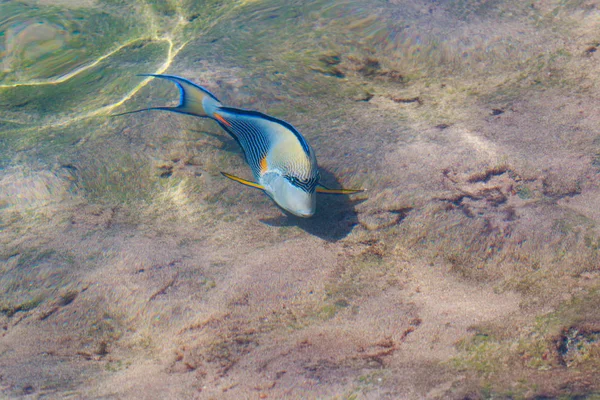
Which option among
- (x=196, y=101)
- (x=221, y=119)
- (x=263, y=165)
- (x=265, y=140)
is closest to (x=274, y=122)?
(x=265, y=140)

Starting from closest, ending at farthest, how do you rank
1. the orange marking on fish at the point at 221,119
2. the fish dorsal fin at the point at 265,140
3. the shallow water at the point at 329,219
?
the shallow water at the point at 329,219 < the fish dorsal fin at the point at 265,140 < the orange marking on fish at the point at 221,119

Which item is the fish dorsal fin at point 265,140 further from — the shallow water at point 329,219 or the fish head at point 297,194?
the shallow water at point 329,219

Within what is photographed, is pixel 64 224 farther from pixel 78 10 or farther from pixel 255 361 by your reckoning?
pixel 78 10

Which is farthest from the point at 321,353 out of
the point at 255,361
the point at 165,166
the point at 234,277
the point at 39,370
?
the point at 165,166

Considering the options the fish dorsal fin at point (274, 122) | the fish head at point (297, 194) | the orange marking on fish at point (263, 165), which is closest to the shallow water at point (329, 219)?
the fish head at point (297, 194)

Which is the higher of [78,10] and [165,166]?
[78,10]

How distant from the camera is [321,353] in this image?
1828mm

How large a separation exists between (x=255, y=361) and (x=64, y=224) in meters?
1.72

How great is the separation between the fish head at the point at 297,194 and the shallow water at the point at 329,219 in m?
0.23

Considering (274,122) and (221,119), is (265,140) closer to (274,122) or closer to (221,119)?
(274,122)

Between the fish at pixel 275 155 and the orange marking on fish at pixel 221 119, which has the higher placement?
the orange marking on fish at pixel 221 119

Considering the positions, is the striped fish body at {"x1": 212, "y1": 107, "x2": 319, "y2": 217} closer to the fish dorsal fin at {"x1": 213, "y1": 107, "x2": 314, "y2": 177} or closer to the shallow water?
the fish dorsal fin at {"x1": 213, "y1": 107, "x2": 314, "y2": 177}

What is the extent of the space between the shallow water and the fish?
0.27 meters

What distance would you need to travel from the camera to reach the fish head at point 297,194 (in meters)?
2.23
